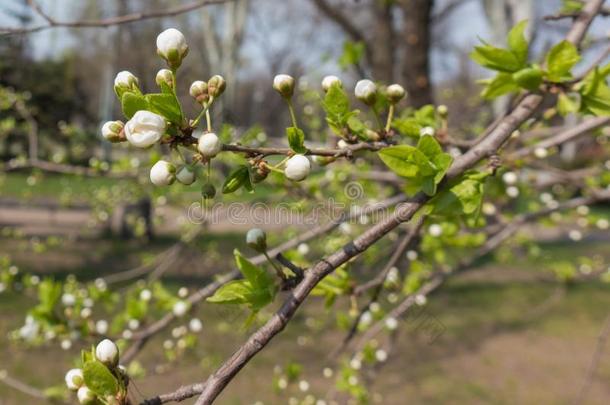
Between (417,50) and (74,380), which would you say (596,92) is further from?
(417,50)

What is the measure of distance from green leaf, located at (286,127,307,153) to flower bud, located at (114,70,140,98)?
9.0 inches

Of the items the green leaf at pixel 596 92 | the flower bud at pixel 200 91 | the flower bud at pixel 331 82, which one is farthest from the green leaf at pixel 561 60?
the flower bud at pixel 200 91

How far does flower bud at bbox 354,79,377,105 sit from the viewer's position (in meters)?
0.97

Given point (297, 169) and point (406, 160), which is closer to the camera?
point (297, 169)

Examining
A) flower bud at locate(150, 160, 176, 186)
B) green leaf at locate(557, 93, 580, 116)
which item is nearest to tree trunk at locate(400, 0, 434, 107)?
green leaf at locate(557, 93, 580, 116)

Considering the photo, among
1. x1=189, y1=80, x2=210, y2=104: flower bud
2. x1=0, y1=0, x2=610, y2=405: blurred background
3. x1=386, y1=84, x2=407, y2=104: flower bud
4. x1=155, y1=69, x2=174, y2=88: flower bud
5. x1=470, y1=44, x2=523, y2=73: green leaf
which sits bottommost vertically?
x1=0, y1=0, x2=610, y2=405: blurred background

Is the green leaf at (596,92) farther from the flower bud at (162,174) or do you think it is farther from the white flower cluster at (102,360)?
the white flower cluster at (102,360)

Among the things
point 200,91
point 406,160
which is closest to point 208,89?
point 200,91

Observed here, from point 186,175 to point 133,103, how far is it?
0.12 metres

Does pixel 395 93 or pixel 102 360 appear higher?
pixel 395 93

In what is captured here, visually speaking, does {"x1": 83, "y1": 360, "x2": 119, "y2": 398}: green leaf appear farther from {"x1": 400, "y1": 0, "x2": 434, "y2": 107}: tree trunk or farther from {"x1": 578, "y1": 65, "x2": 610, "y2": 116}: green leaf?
{"x1": 400, "y1": 0, "x2": 434, "y2": 107}: tree trunk

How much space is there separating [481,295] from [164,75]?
28.5ft

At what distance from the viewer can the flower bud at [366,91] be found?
0.97 meters

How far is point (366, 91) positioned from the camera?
0.98 m
